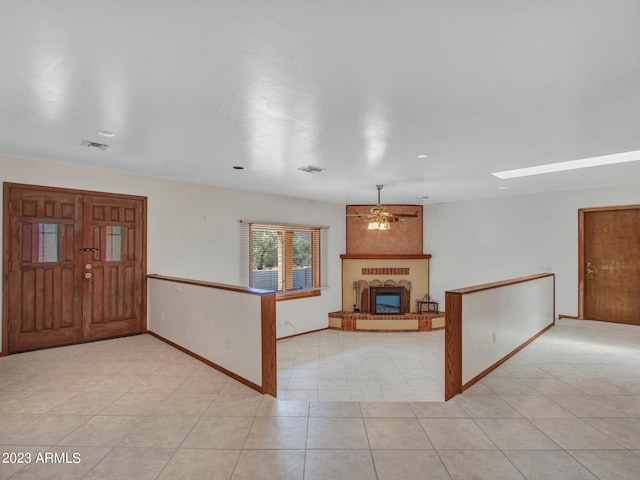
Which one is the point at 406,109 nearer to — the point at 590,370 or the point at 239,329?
the point at 239,329

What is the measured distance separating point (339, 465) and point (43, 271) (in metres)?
4.26

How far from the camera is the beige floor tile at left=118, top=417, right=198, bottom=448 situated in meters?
2.20

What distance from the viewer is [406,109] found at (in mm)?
2520

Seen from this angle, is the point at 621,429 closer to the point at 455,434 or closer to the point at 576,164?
the point at 455,434

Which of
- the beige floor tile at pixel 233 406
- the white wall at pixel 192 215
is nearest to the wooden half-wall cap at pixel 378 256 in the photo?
the white wall at pixel 192 215

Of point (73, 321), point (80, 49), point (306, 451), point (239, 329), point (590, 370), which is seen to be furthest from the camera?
point (73, 321)

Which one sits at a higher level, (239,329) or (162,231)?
(162,231)

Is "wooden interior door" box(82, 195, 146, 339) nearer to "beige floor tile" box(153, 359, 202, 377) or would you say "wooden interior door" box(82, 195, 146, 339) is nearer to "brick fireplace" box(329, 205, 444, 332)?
"beige floor tile" box(153, 359, 202, 377)

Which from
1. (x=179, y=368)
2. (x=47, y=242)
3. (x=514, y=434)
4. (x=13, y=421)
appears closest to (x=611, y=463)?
(x=514, y=434)

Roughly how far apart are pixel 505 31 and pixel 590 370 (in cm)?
371

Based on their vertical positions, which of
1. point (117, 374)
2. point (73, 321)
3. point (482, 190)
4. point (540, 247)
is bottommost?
point (117, 374)

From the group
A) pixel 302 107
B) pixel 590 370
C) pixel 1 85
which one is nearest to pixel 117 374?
pixel 1 85

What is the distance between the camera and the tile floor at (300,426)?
1962mm

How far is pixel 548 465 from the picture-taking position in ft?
6.51
